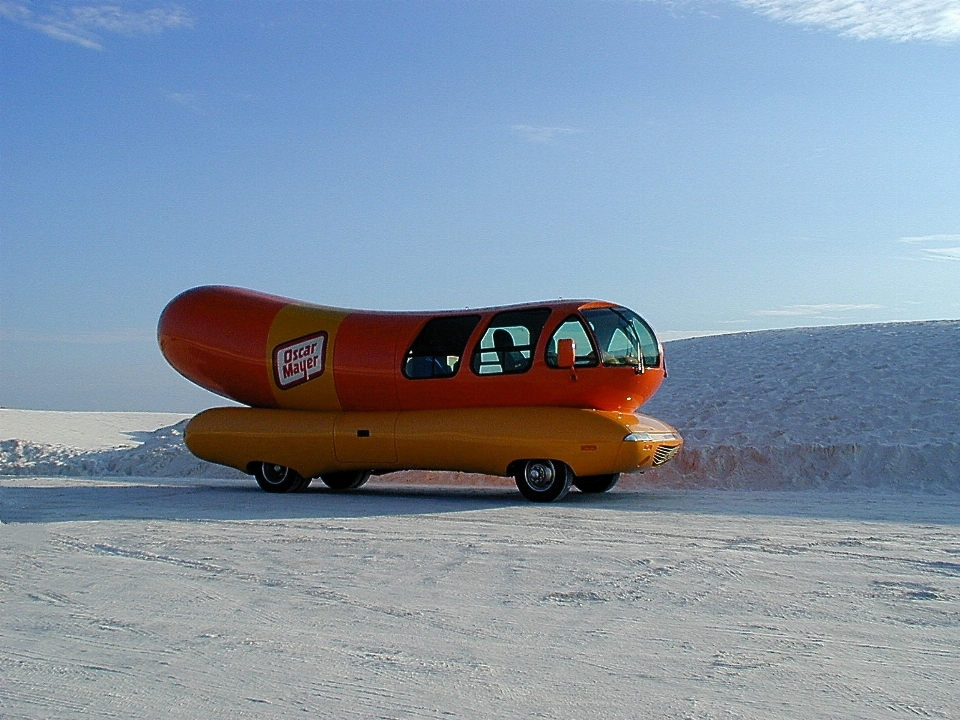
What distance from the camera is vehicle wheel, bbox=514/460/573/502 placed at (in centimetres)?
1261

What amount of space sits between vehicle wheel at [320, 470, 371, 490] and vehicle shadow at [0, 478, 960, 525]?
216 millimetres

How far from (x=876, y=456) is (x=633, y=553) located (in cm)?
840

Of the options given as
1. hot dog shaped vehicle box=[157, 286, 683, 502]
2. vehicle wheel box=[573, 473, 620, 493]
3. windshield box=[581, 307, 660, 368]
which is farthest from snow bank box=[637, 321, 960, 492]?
windshield box=[581, 307, 660, 368]

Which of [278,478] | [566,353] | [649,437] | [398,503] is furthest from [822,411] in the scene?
[278,478]

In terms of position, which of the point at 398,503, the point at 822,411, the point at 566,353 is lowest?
the point at 398,503

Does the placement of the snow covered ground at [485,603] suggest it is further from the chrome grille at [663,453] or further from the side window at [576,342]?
the side window at [576,342]

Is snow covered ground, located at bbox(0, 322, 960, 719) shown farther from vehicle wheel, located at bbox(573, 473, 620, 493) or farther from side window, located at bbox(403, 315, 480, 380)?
side window, located at bbox(403, 315, 480, 380)

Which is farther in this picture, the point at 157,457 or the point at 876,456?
the point at 157,457

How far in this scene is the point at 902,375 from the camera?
1902 centimetres

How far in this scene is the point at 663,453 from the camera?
513 inches

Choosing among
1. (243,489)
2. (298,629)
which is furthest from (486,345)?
(298,629)

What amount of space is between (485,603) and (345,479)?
955 cm

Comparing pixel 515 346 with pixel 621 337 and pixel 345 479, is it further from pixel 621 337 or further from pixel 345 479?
pixel 345 479

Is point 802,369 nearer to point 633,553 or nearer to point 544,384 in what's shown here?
point 544,384
